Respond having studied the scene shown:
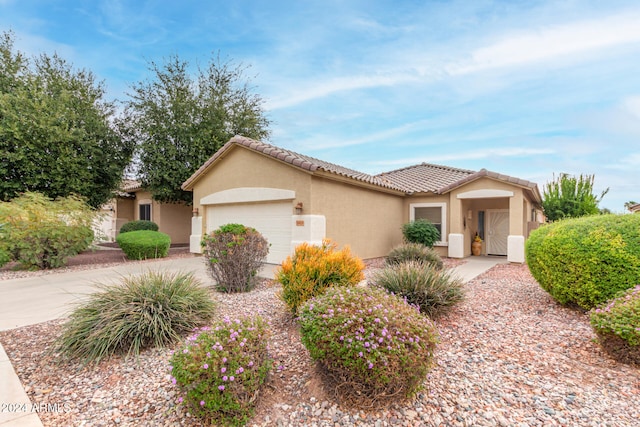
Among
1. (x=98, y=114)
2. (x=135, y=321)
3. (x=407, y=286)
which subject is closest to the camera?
(x=135, y=321)

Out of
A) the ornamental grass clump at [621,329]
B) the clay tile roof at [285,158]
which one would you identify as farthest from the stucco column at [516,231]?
the ornamental grass clump at [621,329]

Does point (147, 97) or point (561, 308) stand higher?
point (147, 97)

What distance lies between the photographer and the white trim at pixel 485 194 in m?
12.3

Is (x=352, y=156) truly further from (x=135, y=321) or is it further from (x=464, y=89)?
(x=135, y=321)

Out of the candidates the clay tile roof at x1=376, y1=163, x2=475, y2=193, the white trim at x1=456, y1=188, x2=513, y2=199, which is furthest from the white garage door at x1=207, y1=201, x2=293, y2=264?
the white trim at x1=456, y1=188, x2=513, y2=199

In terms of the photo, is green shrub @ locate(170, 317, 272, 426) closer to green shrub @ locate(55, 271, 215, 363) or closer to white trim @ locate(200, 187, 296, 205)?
green shrub @ locate(55, 271, 215, 363)

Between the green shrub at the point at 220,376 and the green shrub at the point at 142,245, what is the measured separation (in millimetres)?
10812

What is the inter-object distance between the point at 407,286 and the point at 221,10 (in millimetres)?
9597

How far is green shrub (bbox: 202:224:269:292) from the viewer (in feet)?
22.5

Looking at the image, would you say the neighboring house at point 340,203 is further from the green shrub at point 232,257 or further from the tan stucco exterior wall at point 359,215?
the green shrub at point 232,257

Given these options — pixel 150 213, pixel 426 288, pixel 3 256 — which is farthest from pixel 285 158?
pixel 150 213

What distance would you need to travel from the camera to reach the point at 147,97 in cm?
1625

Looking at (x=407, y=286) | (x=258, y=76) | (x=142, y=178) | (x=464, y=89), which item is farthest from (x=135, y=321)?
(x=258, y=76)

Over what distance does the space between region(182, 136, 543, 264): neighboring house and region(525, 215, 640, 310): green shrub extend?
6.38 metres
